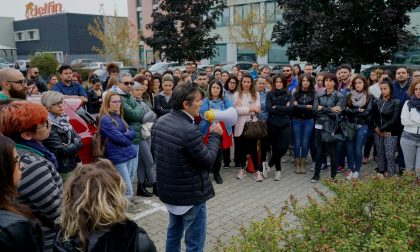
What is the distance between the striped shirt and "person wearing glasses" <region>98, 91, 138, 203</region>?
7.44ft

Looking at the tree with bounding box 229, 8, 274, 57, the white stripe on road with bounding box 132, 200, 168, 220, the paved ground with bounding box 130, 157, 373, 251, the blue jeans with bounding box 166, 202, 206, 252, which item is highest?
the tree with bounding box 229, 8, 274, 57

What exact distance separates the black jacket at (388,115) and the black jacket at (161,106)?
3.80 meters

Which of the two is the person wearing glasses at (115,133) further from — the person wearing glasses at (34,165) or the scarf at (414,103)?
the scarf at (414,103)

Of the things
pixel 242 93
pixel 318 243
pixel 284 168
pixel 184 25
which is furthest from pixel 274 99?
pixel 184 25

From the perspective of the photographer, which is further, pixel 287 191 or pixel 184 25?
pixel 184 25

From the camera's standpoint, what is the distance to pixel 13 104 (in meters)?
2.73

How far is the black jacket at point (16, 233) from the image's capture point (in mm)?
1820

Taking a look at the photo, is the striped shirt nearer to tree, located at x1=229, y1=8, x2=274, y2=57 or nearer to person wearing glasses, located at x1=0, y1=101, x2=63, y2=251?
person wearing glasses, located at x1=0, y1=101, x2=63, y2=251

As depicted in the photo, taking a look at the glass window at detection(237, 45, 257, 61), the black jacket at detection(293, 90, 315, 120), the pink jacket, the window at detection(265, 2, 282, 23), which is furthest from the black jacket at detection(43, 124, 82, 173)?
the glass window at detection(237, 45, 257, 61)

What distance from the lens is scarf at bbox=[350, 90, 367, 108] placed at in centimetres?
644

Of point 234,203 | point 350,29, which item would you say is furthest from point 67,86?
point 350,29

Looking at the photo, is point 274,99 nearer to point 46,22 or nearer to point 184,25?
point 184,25

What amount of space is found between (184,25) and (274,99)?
1388 cm

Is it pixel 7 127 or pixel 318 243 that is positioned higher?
pixel 7 127
